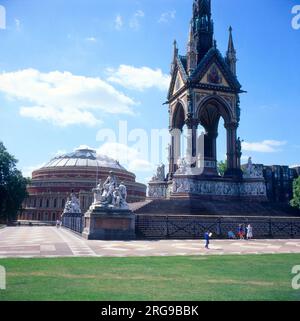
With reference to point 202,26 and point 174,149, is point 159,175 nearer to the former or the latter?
point 174,149

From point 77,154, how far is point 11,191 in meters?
36.5

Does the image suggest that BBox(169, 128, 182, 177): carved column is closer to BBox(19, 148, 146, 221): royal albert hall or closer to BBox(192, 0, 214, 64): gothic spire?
BBox(192, 0, 214, 64): gothic spire

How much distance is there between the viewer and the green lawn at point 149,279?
7516 millimetres

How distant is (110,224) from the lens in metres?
22.7

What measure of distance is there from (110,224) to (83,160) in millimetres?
67102

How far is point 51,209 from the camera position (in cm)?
7800

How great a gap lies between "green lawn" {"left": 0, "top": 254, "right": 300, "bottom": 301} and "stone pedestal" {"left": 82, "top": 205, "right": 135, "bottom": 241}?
923cm

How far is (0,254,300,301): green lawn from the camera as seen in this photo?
7.52 metres

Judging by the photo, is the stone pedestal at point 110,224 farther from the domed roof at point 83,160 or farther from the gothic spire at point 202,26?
the domed roof at point 83,160

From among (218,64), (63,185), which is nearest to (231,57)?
(218,64)

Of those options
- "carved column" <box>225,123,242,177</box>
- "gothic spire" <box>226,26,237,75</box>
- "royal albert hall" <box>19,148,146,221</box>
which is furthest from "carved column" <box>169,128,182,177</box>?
"royal albert hall" <box>19,148,146,221</box>

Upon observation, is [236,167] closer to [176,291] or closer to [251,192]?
[251,192]

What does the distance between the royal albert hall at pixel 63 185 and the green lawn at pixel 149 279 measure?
62.7m

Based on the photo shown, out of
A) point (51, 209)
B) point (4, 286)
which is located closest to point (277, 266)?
point (4, 286)
